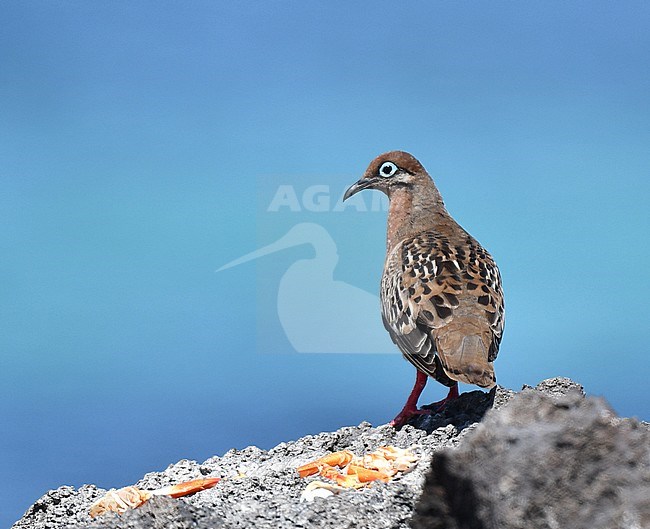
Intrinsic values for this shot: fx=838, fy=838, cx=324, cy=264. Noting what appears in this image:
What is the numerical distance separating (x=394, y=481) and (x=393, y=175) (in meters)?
3.81

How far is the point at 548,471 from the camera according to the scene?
9.04ft

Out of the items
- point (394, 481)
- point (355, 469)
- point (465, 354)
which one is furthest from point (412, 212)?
point (394, 481)

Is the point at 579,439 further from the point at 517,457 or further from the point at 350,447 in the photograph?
the point at 350,447

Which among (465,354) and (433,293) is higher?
(433,293)

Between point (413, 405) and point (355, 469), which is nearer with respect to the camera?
point (355, 469)

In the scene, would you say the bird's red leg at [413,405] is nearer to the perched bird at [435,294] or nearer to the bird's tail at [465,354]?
the perched bird at [435,294]

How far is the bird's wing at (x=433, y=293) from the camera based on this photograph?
5.88 metres

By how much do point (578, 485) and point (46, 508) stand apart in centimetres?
471

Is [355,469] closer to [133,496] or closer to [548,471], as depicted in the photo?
[133,496]

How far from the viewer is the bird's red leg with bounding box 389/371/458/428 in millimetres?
6465

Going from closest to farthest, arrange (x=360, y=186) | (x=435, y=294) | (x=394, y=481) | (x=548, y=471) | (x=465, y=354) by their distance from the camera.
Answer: (x=548, y=471)
(x=394, y=481)
(x=465, y=354)
(x=435, y=294)
(x=360, y=186)

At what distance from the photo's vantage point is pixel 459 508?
114 inches

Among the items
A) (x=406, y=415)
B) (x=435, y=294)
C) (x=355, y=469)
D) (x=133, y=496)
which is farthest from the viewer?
(x=406, y=415)

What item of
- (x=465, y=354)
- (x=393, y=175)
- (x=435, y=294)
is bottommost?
(x=465, y=354)
